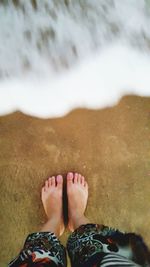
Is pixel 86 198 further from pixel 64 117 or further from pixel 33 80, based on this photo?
pixel 33 80

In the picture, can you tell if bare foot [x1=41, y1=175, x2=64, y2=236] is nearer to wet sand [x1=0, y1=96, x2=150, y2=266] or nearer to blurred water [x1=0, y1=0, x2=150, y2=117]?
wet sand [x1=0, y1=96, x2=150, y2=266]

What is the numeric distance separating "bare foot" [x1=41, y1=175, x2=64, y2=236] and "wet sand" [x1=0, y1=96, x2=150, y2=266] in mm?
33

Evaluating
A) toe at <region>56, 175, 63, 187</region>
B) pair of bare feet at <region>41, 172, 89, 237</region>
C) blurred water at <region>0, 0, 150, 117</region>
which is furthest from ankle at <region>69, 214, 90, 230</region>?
blurred water at <region>0, 0, 150, 117</region>

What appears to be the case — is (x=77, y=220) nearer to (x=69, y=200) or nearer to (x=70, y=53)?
(x=69, y=200)

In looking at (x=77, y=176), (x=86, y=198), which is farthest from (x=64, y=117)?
(x=86, y=198)

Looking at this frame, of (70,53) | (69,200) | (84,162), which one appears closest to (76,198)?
(69,200)

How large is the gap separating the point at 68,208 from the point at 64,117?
1.60ft

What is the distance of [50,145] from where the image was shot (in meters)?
1.88

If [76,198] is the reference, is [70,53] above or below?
above

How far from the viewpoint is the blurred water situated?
6.26ft

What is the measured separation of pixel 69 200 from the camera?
1.99m

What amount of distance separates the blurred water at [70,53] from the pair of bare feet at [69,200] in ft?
1.16

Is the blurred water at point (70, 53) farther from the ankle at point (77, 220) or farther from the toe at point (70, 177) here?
the ankle at point (77, 220)

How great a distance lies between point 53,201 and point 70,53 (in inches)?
Result: 30.6
